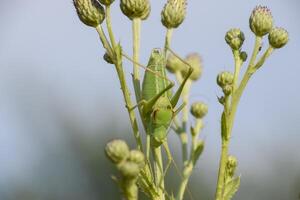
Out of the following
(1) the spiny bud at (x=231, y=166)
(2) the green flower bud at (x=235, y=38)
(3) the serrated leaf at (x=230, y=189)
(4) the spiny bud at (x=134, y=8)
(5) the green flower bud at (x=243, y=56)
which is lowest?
(3) the serrated leaf at (x=230, y=189)

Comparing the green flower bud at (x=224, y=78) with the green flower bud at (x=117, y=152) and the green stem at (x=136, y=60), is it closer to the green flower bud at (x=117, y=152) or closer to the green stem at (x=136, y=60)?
the green stem at (x=136, y=60)

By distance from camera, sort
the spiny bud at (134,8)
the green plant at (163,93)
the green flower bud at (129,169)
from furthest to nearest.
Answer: the spiny bud at (134,8), the green plant at (163,93), the green flower bud at (129,169)

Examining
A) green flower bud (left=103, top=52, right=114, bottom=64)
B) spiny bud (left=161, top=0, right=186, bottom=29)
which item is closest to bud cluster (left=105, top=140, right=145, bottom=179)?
green flower bud (left=103, top=52, right=114, bottom=64)

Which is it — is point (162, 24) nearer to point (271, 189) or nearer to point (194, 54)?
point (194, 54)

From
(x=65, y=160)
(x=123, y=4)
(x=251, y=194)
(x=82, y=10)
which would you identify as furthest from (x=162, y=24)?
(x=65, y=160)

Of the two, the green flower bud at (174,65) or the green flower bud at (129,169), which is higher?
the green flower bud at (174,65)

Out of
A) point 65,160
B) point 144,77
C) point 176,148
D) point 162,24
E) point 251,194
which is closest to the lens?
point 144,77

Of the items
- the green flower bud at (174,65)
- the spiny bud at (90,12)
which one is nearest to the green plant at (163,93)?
the spiny bud at (90,12)

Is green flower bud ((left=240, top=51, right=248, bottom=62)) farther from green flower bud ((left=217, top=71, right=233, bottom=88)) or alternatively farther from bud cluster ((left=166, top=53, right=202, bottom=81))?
bud cluster ((left=166, top=53, right=202, bottom=81))
